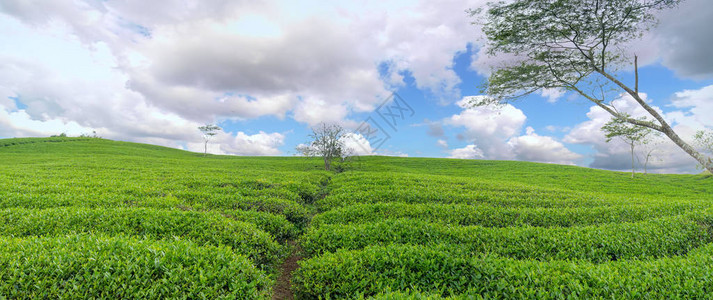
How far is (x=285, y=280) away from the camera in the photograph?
8.18 m

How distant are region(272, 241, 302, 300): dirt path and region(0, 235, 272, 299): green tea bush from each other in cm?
116

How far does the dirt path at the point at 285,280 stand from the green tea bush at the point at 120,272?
45.8 inches

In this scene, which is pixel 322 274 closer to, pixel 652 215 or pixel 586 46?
pixel 652 215

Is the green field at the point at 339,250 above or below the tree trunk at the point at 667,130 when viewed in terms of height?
below

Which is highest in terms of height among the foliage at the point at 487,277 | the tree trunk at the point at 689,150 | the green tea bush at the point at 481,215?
the tree trunk at the point at 689,150

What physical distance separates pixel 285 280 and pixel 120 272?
3.97 meters

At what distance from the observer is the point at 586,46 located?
2109 centimetres

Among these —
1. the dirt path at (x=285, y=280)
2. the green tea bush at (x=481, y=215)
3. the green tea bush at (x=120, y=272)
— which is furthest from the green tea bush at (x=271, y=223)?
the green tea bush at (x=120, y=272)

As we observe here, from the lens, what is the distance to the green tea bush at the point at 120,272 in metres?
4.92

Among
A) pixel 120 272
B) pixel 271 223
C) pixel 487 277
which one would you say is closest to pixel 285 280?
pixel 271 223

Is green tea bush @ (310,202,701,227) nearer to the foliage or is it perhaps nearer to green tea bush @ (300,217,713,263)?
green tea bush @ (300,217,713,263)

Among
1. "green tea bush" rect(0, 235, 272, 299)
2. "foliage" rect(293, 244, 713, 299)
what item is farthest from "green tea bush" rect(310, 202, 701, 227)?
"green tea bush" rect(0, 235, 272, 299)

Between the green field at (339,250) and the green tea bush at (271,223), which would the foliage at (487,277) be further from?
the green tea bush at (271,223)

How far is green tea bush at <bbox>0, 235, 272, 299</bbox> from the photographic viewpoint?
492 centimetres
